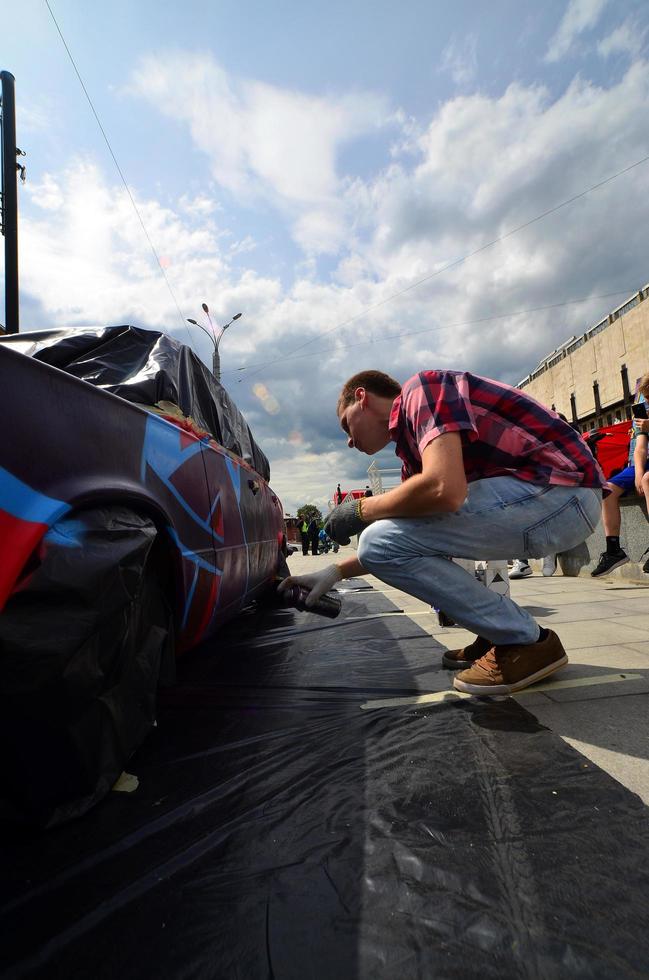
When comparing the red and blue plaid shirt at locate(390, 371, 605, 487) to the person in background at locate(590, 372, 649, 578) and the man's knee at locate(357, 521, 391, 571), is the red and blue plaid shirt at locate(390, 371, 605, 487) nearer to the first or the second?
the man's knee at locate(357, 521, 391, 571)

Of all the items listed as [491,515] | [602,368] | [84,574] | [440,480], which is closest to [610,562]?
[491,515]

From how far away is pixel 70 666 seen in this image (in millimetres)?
1012

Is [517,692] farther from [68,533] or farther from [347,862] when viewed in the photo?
[68,533]

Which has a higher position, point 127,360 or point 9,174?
point 9,174

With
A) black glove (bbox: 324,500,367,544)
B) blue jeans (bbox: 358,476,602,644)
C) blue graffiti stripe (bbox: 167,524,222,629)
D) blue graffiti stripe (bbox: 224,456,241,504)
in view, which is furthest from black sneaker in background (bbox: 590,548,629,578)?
blue graffiti stripe (bbox: 167,524,222,629)

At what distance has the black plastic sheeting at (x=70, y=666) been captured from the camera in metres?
0.95

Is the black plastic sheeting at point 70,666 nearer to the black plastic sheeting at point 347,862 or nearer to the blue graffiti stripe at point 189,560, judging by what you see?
the black plastic sheeting at point 347,862

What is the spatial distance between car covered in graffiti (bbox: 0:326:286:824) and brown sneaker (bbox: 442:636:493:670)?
1.11 m

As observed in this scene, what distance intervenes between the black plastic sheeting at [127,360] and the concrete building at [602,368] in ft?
65.2

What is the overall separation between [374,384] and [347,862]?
1637 millimetres

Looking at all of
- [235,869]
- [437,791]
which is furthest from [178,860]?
[437,791]

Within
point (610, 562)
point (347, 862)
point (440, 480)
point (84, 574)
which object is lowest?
point (347, 862)

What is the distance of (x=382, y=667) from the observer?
230 cm

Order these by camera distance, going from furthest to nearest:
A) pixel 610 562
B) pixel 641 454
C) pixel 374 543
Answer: pixel 641 454 < pixel 610 562 < pixel 374 543
